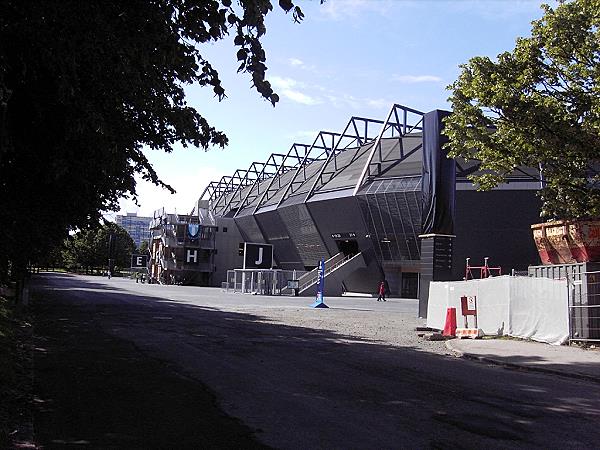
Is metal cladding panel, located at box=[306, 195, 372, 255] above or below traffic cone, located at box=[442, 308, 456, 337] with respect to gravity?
above

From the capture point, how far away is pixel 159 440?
586 centimetres

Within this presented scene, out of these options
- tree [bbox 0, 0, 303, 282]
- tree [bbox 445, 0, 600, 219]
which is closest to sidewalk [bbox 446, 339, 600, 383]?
tree [bbox 445, 0, 600, 219]

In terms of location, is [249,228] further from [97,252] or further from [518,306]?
[518,306]

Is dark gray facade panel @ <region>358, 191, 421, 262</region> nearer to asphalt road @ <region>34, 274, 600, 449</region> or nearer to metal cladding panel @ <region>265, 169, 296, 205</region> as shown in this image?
metal cladding panel @ <region>265, 169, 296, 205</region>

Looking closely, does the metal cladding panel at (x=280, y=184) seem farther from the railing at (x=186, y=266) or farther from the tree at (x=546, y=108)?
the tree at (x=546, y=108)

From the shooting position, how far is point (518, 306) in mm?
17172

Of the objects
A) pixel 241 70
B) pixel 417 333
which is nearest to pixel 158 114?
pixel 241 70

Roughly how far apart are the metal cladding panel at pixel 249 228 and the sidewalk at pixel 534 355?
228 feet

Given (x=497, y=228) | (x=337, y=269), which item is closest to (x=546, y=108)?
(x=497, y=228)

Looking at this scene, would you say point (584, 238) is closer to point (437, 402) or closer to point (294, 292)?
point (437, 402)

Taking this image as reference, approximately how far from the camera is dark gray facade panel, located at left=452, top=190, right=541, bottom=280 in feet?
163

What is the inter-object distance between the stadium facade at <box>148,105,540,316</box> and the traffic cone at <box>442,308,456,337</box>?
6.47m

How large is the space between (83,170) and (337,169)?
62.9 m

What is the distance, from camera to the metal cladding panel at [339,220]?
60.4 metres
